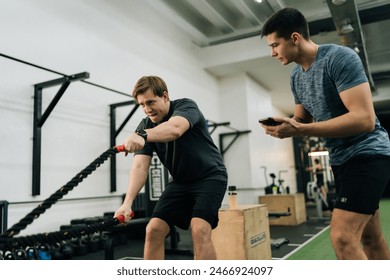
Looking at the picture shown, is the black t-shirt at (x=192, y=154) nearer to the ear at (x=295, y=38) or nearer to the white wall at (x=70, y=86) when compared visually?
the ear at (x=295, y=38)

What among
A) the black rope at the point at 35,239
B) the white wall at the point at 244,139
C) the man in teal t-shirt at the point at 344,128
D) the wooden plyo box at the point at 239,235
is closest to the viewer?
the black rope at the point at 35,239

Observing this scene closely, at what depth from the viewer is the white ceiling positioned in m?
4.79

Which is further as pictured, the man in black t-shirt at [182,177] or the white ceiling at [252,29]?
the white ceiling at [252,29]

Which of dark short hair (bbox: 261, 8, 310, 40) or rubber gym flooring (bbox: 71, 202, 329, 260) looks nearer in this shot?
dark short hair (bbox: 261, 8, 310, 40)

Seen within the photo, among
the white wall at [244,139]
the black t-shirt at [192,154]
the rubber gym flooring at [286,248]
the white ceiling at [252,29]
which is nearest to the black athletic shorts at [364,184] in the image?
the black t-shirt at [192,154]

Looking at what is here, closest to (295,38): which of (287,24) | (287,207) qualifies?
(287,24)

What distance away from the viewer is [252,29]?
600 centimetres

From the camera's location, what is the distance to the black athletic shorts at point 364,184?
1.10 metres

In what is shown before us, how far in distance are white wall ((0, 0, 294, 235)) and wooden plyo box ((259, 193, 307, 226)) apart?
222 cm

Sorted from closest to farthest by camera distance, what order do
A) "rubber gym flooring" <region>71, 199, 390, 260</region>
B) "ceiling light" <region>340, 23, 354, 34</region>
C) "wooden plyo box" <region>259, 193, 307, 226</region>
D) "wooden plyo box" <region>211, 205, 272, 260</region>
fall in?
"wooden plyo box" <region>211, 205, 272, 260</region>
"rubber gym flooring" <region>71, 199, 390, 260</region>
"ceiling light" <region>340, 23, 354, 34</region>
"wooden plyo box" <region>259, 193, 307, 226</region>

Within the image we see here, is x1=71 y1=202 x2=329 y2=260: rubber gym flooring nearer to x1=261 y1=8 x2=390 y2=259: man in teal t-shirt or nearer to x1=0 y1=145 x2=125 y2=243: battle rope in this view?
x1=0 y1=145 x2=125 y2=243: battle rope

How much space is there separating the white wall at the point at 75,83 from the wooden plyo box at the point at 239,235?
171 centimetres

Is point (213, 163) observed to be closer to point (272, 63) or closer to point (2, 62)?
point (2, 62)

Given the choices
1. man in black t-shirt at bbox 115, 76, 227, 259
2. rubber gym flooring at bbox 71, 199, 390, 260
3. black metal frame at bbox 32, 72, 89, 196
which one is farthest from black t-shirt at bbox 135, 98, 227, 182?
black metal frame at bbox 32, 72, 89, 196
